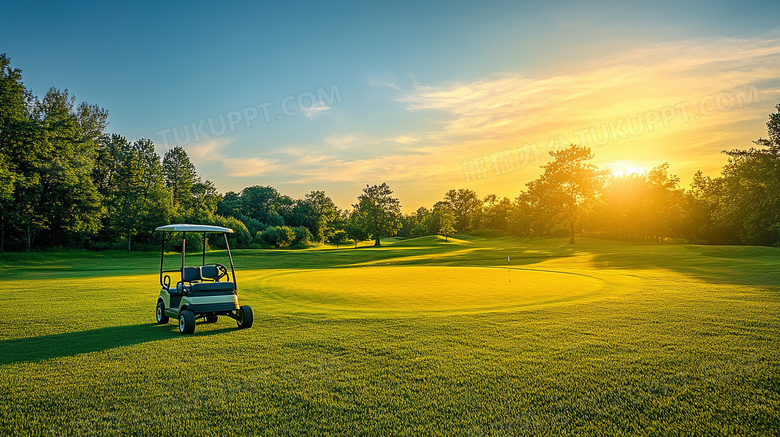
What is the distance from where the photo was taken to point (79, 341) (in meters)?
7.87

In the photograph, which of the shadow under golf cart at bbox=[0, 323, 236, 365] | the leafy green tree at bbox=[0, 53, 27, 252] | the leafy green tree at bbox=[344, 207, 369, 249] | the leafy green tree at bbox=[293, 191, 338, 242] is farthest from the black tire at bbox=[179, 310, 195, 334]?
the leafy green tree at bbox=[293, 191, 338, 242]

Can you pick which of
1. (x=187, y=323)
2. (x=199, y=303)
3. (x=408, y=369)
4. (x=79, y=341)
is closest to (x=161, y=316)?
(x=199, y=303)

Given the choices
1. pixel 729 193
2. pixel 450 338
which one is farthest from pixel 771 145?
pixel 450 338

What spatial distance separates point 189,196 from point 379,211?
108 feet

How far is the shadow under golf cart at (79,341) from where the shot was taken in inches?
274

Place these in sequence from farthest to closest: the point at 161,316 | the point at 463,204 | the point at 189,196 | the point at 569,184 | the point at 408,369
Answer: the point at 463,204 < the point at 189,196 < the point at 569,184 < the point at 161,316 < the point at 408,369

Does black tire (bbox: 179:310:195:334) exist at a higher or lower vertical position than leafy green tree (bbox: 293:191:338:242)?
lower

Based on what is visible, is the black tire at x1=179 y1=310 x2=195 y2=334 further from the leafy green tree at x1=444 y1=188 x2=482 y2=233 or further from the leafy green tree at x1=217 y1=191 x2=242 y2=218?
the leafy green tree at x1=444 y1=188 x2=482 y2=233

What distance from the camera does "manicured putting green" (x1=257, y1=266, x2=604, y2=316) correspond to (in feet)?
37.0

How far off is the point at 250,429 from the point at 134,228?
199ft

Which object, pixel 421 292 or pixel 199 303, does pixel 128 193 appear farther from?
pixel 199 303

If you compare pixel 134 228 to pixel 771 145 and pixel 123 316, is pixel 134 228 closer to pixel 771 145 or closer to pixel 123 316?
pixel 123 316

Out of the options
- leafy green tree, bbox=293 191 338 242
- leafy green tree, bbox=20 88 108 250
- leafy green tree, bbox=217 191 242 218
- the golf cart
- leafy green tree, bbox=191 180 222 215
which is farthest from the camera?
leafy green tree, bbox=217 191 242 218

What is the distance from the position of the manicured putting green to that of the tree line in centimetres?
3703
